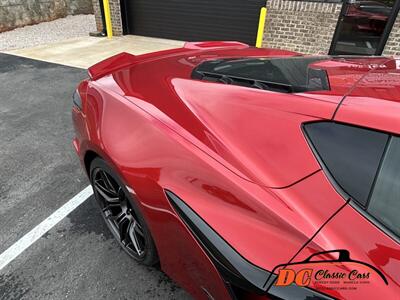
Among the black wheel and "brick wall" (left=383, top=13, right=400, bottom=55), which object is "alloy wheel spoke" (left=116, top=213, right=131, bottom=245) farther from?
"brick wall" (left=383, top=13, right=400, bottom=55)

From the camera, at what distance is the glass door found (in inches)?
234

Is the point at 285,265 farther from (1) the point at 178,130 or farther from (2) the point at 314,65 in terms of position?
(2) the point at 314,65

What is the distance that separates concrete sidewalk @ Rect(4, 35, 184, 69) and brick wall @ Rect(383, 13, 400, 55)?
5136 millimetres

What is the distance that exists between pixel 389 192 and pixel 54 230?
7.54ft

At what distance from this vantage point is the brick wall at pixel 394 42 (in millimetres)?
5994

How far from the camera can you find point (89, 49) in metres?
7.67

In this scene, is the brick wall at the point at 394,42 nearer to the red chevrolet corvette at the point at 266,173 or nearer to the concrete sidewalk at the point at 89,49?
the concrete sidewalk at the point at 89,49

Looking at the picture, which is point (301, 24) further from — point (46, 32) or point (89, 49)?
point (46, 32)

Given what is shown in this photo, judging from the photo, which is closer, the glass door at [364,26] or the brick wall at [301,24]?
the glass door at [364,26]

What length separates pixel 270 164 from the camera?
1240 millimetres

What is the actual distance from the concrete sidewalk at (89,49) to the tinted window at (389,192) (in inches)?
250

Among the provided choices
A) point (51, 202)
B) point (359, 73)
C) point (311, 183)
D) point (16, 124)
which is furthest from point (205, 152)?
point (16, 124)

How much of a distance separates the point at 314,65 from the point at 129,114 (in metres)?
1.16

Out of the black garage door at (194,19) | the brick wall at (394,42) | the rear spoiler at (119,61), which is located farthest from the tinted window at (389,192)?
the black garage door at (194,19)
